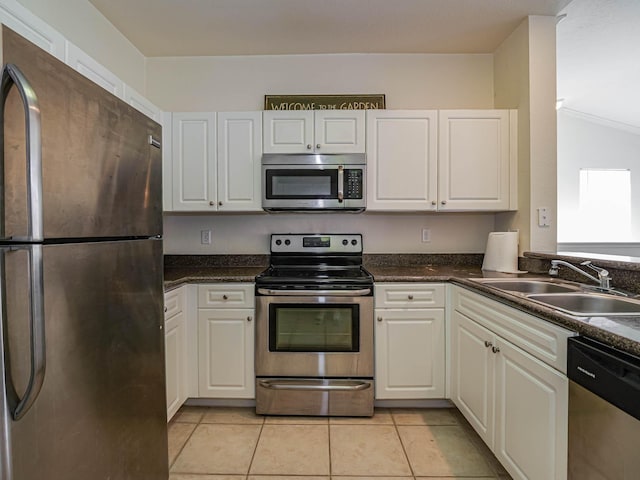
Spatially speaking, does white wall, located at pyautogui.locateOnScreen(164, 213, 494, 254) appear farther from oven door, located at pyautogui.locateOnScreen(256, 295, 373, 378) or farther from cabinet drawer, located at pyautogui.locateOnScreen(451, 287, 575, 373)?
cabinet drawer, located at pyautogui.locateOnScreen(451, 287, 575, 373)

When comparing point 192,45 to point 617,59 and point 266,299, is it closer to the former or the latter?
point 266,299

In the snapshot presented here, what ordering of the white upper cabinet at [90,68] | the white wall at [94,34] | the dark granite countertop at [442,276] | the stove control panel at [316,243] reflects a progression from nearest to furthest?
1. the dark granite countertop at [442,276]
2. the white upper cabinet at [90,68]
3. the white wall at [94,34]
4. the stove control panel at [316,243]

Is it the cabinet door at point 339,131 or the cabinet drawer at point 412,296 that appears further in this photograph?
the cabinet door at point 339,131

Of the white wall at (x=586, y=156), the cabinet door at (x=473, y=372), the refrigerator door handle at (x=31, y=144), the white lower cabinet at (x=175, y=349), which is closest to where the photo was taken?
the refrigerator door handle at (x=31, y=144)

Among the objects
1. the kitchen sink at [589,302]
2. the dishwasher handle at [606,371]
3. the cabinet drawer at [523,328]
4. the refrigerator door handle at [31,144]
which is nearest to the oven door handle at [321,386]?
the cabinet drawer at [523,328]

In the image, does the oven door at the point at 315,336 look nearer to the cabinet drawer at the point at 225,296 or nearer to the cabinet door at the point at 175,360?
the cabinet drawer at the point at 225,296

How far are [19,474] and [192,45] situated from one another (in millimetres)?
2637

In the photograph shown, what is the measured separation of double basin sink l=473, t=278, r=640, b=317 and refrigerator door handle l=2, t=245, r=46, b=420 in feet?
5.02

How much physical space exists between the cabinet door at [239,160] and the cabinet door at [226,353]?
29.8 inches

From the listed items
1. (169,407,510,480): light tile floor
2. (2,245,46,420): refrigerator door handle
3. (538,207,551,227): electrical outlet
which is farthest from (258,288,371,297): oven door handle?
(2,245,46,420): refrigerator door handle

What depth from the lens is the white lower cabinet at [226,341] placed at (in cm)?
Answer: 215

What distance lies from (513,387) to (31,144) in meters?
1.79

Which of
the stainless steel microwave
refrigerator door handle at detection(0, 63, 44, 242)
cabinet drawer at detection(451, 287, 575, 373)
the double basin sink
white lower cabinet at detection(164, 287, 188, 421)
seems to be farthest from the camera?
the stainless steel microwave

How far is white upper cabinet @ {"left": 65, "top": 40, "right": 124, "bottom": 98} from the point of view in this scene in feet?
4.86
